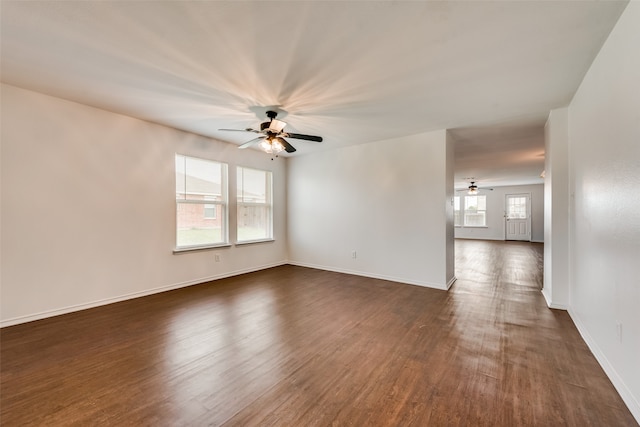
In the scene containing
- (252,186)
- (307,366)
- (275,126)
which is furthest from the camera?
(252,186)

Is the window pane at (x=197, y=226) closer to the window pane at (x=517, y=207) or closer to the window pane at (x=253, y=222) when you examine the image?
the window pane at (x=253, y=222)

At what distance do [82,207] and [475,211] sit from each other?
44.4 ft

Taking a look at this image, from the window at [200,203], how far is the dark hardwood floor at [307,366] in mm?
1247

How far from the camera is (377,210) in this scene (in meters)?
4.96

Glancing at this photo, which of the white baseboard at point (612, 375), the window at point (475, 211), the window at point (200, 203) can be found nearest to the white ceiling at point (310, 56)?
the window at point (200, 203)

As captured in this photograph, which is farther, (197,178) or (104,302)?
(197,178)

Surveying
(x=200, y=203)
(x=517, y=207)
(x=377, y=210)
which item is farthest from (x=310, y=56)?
(x=517, y=207)

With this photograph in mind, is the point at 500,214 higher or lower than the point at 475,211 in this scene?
lower

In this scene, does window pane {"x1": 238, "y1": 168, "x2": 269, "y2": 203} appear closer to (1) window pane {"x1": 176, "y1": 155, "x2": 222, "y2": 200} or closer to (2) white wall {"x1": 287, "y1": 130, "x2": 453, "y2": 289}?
(1) window pane {"x1": 176, "y1": 155, "x2": 222, "y2": 200}

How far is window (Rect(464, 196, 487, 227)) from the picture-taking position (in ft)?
39.2

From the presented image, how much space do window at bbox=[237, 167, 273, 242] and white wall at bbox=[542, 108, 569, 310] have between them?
4.90 metres

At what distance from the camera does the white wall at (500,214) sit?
35.7 ft

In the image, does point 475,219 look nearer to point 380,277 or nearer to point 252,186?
point 380,277

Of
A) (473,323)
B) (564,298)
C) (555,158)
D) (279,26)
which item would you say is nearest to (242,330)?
(473,323)
